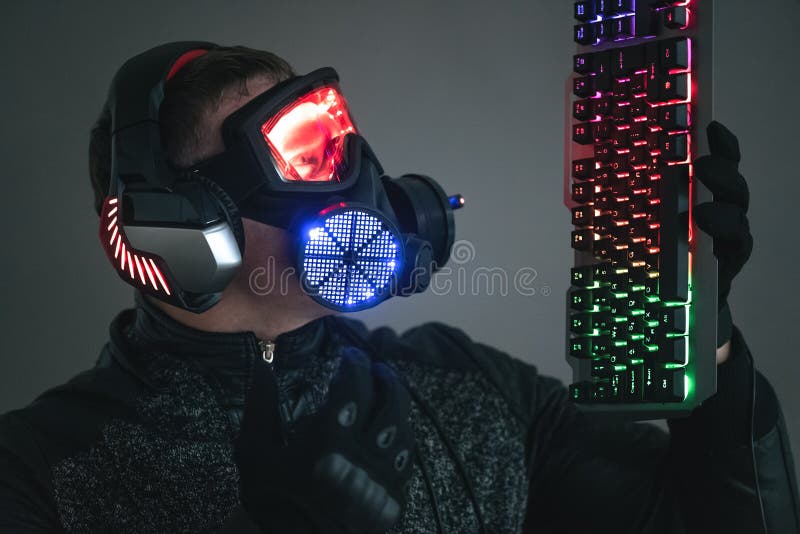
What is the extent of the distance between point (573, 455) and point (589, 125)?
2.19 ft

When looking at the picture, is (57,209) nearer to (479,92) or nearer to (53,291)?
(53,291)

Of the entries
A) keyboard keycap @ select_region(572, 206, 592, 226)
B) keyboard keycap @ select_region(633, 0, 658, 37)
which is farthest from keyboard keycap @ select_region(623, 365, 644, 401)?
keyboard keycap @ select_region(633, 0, 658, 37)

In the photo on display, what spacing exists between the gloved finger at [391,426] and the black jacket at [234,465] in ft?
0.87

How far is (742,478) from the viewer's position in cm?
148

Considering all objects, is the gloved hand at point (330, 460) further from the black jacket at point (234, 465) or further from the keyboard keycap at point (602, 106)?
the keyboard keycap at point (602, 106)

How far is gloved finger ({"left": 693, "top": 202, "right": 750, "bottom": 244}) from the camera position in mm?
1237

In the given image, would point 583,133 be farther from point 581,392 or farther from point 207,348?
point 207,348

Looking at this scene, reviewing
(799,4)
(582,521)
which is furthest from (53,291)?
(799,4)

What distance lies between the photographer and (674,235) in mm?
1251

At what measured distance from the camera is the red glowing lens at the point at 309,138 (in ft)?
4.70

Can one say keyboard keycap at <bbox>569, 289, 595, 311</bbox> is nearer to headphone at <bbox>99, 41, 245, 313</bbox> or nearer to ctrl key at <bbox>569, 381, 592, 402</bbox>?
ctrl key at <bbox>569, 381, 592, 402</bbox>

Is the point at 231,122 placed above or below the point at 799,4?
below

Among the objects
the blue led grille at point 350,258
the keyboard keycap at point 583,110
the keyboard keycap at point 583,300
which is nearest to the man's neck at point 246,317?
the blue led grille at point 350,258

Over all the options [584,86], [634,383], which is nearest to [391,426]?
[634,383]
